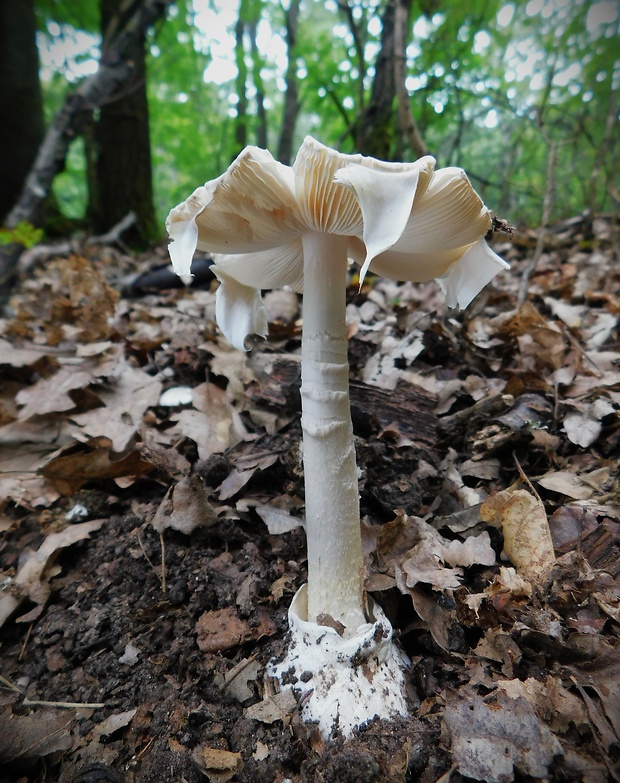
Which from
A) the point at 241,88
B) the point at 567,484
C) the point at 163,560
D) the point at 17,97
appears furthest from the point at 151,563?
the point at 241,88

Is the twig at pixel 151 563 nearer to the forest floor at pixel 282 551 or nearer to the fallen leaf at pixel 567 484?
the forest floor at pixel 282 551

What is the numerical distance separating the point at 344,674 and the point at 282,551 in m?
0.55

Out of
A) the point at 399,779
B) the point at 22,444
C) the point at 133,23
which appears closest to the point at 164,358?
the point at 22,444

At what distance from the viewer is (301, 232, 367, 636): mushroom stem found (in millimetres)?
1578

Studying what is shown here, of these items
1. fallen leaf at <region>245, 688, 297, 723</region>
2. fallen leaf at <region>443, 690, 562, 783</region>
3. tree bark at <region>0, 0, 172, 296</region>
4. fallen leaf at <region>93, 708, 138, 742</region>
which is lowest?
fallen leaf at <region>93, 708, 138, 742</region>

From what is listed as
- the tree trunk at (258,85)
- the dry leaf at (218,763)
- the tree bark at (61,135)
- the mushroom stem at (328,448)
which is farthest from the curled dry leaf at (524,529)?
the tree trunk at (258,85)

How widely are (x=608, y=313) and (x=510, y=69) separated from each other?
6.09m

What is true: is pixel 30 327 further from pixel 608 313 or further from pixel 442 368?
pixel 608 313

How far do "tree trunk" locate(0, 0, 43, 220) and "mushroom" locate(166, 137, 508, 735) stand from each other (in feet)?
28.6

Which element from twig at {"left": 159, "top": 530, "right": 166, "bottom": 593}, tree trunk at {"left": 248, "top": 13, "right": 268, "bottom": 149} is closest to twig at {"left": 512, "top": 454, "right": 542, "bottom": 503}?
twig at {"left": 159, "top": 530, "right": 166, "bottom": 593}

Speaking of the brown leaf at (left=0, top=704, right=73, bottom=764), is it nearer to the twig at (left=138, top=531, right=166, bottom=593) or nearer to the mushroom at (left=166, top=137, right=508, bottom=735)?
the twig at (left=138, top=531, right=166, bottom=593)

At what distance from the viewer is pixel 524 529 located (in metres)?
1.69

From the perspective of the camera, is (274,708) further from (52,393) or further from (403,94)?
(403,94)

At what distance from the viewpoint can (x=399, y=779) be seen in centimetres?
125
